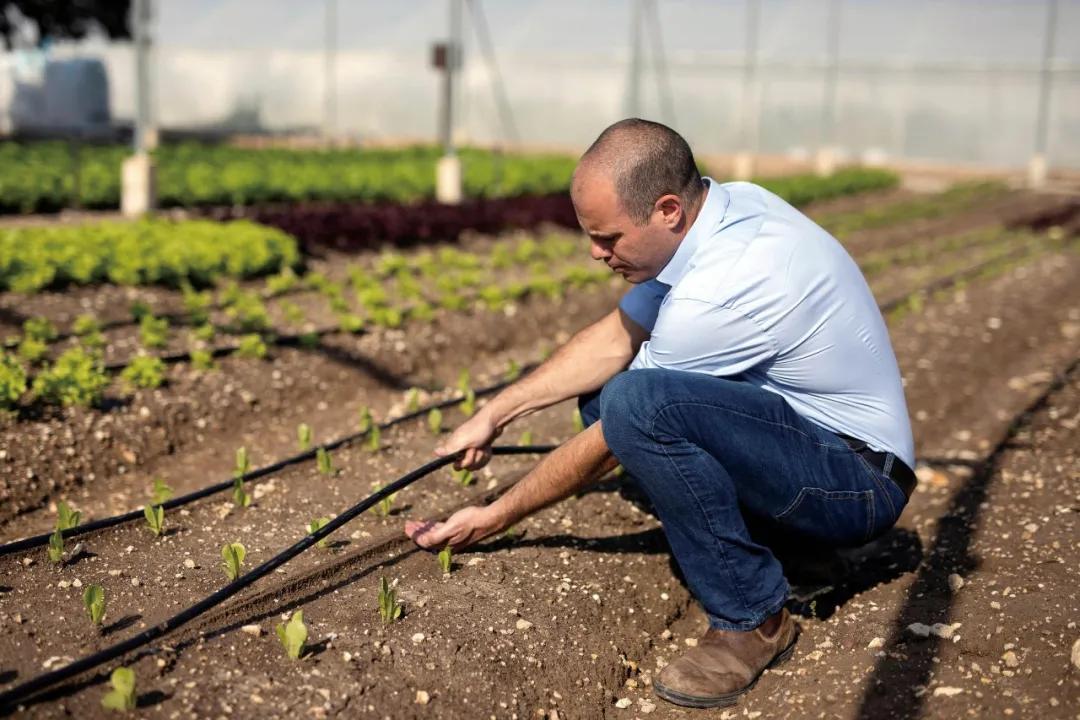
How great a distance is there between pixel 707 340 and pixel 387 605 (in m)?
1.13

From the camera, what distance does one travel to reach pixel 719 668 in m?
3.02

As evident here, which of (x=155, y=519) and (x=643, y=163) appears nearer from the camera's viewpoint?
(x=643, y=163)

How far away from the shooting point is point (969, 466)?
16.1 ft

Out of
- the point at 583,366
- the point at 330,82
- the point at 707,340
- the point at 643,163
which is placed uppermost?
the point at 330,82

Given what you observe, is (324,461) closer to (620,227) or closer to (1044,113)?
(620,227)

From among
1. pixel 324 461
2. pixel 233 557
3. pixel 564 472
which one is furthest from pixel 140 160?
pixel 564 472

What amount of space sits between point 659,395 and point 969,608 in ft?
4.08

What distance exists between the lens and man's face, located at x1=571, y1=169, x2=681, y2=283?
2.93 metres

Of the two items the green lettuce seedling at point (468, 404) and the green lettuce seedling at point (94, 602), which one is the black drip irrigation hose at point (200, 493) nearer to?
the green lettuce seedling at point (468, 404)

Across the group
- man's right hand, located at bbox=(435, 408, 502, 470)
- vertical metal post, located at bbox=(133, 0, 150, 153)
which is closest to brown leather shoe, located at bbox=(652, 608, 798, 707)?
man's right hand, located at bbox=(435, 408, 502, 470)

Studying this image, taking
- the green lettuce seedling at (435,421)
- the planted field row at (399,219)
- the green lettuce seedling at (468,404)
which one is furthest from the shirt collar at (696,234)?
the planted field row at (399,219)

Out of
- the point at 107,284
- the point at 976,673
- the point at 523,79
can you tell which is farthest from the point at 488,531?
the point at 523,79

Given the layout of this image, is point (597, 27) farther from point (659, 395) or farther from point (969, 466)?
point (659, 395)

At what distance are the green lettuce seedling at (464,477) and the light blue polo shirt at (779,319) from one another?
128 centimetres
